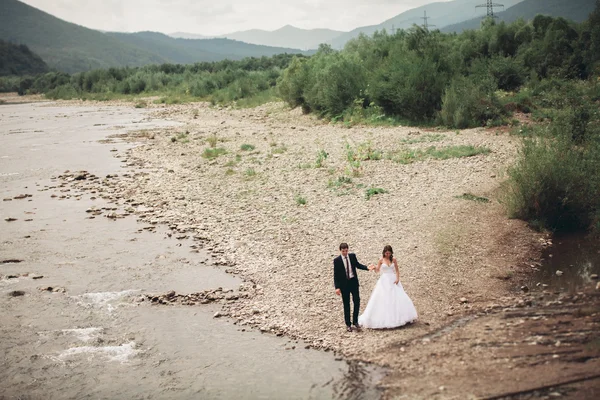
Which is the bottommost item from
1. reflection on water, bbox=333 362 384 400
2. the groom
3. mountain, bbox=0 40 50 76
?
reflection on water, bbox=333 362 384 400

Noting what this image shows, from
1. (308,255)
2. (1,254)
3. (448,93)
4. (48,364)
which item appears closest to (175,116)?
(448,93)

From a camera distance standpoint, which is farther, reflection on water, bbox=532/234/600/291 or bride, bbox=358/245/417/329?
reflection on water, bbox=532/234/600/291

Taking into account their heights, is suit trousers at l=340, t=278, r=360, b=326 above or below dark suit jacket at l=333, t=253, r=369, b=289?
below

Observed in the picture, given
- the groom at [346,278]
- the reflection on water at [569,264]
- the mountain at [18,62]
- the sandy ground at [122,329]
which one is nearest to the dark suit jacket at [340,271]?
the groom at [346,278]

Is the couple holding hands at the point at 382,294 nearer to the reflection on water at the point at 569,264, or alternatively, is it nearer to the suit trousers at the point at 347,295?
the suit trousers at the point at 347,295

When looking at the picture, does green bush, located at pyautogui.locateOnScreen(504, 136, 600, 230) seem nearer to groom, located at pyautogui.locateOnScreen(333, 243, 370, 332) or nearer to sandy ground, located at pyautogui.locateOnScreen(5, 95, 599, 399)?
sandy ground, located at pyautogui.locateOnScreen(5, 95, 599, 399)

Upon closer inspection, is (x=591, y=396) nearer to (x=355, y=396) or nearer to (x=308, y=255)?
(x=355, y=396)

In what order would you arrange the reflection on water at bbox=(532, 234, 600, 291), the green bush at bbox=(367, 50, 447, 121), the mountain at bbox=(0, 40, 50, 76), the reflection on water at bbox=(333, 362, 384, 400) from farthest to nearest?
1. the mountain at bbox=(0, 40, 50, 76)
2. the green bush at bbox=(367, 50, 447, 121)
3. the reflection on water at bbox=(532, 234, 600, 291)
4. the reflection on water at bbox=(333, 362, 384, 400)

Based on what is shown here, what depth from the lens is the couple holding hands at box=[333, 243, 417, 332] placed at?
810 centimetres

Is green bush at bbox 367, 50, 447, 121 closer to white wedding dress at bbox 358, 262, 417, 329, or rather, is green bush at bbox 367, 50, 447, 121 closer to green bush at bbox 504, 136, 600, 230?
green bush at bbox 504, 136, 600, 230

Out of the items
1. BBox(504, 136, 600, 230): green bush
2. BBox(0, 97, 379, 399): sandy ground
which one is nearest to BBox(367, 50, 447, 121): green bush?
BBox(504, 136, 600, 230): green bush

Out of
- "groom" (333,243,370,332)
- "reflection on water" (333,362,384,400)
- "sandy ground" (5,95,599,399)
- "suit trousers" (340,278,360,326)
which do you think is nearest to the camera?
"reflection on water" (333,362,384,400)

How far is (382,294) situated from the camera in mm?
8141

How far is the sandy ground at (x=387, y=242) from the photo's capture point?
22.8ft
